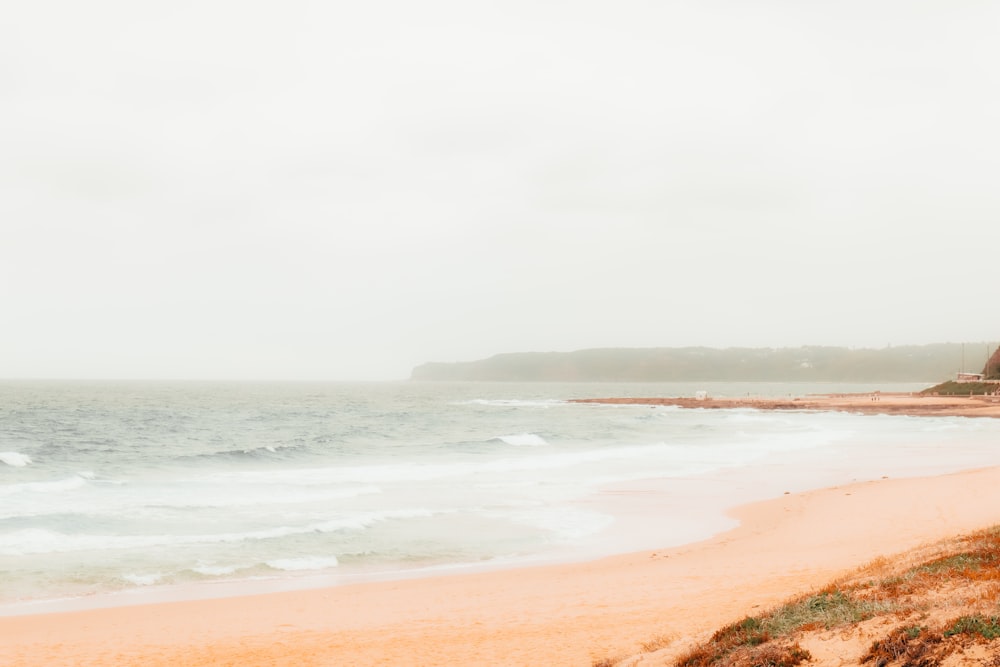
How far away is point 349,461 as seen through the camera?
38.0 metres

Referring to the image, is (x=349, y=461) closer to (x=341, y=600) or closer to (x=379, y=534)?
(x=379, y=534)

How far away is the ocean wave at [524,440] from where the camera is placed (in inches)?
1861

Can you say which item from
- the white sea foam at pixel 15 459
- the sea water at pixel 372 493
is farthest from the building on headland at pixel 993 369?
the white sea foam at pixel 15 459

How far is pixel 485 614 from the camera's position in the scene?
38.4 feet

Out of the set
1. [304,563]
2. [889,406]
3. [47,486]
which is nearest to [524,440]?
[47,486]

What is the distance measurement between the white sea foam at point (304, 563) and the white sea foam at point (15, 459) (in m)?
25.6

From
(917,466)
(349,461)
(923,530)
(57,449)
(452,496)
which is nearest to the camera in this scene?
(923,530)

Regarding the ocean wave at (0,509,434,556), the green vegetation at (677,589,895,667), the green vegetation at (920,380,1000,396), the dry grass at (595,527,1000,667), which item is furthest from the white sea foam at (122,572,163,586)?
the green vegetation at (920,380,1000,396)

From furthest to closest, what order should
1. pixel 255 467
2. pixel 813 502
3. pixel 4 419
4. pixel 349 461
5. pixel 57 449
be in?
pixel 4 419 → pixel 57 449 → pixel 349 461 → pixel 255 467 → pixel 813 502

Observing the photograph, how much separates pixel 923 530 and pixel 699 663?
39.4 ft

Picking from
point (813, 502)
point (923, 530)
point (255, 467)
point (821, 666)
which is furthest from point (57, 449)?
point (821, 666)

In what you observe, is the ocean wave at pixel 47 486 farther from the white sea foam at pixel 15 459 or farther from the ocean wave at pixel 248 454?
the ocean wave at pixel 248 454

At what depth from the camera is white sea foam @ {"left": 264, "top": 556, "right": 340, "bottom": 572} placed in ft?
51.4

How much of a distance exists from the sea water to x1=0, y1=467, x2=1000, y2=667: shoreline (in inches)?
61.8
